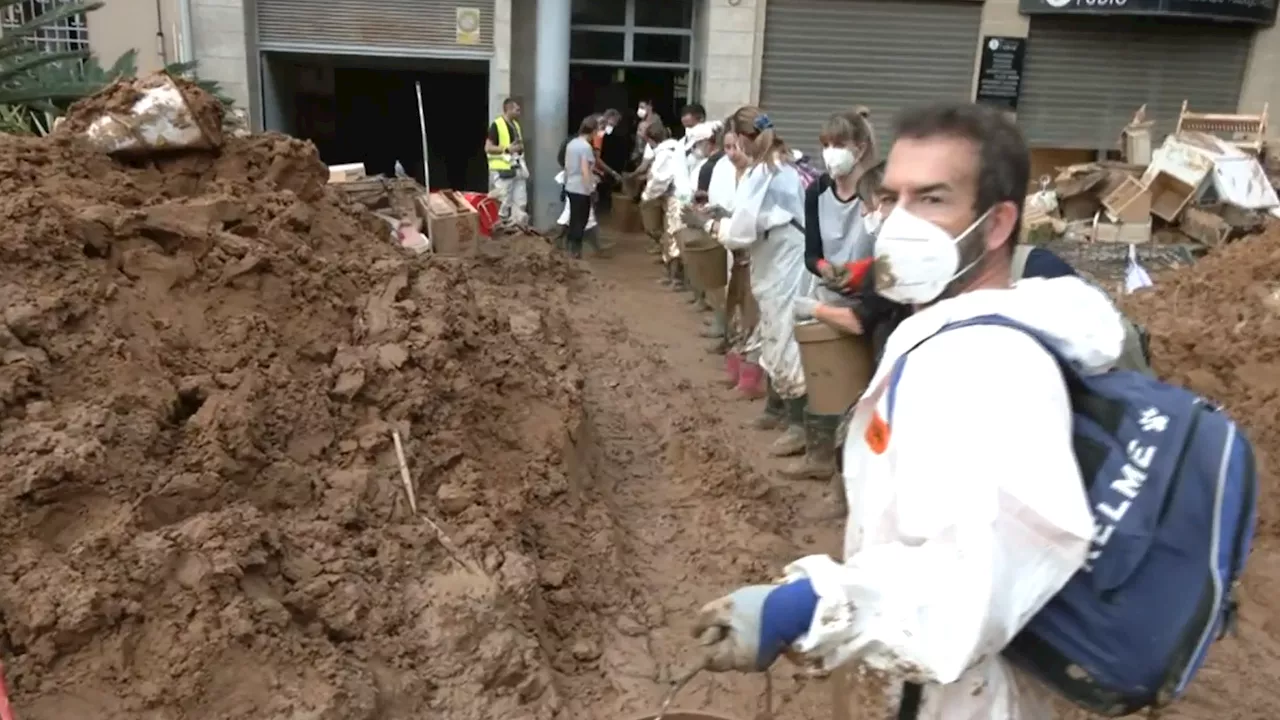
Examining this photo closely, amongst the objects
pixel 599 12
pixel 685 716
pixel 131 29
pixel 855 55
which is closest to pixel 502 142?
pixel 599 12

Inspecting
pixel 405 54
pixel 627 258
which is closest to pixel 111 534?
pixel 627 258

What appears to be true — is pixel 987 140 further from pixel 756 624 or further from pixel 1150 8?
pixel 1150 8

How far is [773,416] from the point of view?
6.50 meters

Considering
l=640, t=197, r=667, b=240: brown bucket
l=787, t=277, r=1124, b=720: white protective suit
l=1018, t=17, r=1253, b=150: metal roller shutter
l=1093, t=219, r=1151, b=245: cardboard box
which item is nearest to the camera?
l=787, t=277, r=1124, b=720: white protective suit

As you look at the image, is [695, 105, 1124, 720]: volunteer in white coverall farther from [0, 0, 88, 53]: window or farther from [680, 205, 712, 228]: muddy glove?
[0, 0, 88, 53]: window

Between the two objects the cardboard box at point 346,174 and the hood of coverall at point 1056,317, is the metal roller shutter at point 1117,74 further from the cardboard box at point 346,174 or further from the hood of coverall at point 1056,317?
the hood of coverall at point 1056,317

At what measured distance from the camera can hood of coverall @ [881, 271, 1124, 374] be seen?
A: 148 centimetres

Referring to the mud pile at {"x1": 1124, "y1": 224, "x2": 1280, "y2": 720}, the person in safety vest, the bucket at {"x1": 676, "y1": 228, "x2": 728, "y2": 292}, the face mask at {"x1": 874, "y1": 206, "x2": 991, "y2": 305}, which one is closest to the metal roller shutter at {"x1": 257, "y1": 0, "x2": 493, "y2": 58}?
the person in safety vest

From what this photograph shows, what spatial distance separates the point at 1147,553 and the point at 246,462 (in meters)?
2.69

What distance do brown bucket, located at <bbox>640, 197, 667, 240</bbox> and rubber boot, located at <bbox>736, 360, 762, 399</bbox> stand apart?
173 inches

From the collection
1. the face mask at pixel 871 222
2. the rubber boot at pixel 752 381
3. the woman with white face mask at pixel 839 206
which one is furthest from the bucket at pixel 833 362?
the rubber boot at pixel 752 381

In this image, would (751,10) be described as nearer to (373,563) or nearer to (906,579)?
(373,563)

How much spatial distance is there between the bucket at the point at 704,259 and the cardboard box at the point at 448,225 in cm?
174

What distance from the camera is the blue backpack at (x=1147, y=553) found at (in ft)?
4.59
